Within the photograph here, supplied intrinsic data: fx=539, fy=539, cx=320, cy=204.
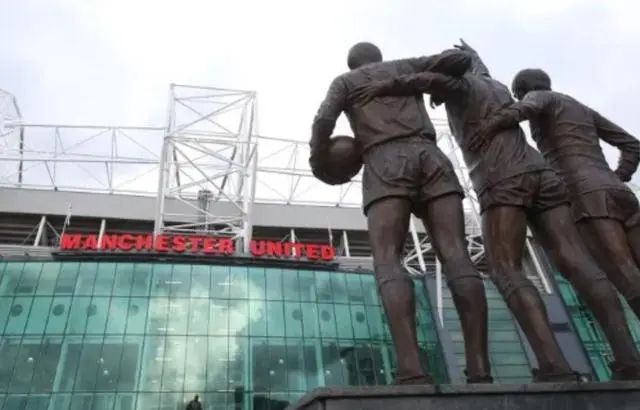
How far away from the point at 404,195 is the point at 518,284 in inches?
45.9

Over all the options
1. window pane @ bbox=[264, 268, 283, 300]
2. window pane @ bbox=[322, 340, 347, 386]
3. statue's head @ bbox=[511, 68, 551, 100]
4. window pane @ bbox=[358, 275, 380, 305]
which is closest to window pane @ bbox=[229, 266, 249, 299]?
window pane @ bbox=[264, 268, 283, 300]

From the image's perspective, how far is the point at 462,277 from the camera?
3.95 metres

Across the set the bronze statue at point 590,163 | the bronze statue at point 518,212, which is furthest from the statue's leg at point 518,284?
the bronze statue at point 590,163

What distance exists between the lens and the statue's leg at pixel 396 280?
3.61 metres

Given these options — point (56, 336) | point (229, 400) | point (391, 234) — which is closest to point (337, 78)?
point (391, 234)

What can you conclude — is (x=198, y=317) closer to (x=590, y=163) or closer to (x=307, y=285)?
(x=307, y=285)

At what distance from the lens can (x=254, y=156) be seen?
1304 inches

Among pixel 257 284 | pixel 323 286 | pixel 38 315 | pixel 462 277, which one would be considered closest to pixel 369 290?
pixel 323 286

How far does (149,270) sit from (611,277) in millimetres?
26023

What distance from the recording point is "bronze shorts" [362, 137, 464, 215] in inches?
165

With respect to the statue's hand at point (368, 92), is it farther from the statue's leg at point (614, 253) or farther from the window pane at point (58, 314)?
the window pane at point (58, 314)

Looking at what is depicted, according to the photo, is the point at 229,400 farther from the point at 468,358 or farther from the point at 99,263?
the point at 468,358

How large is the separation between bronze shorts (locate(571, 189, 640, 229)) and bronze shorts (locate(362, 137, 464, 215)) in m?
1.85

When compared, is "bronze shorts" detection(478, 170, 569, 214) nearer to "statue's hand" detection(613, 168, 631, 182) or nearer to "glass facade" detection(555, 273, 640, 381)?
"statue's hand" detection(613, 168, 631, 182)
